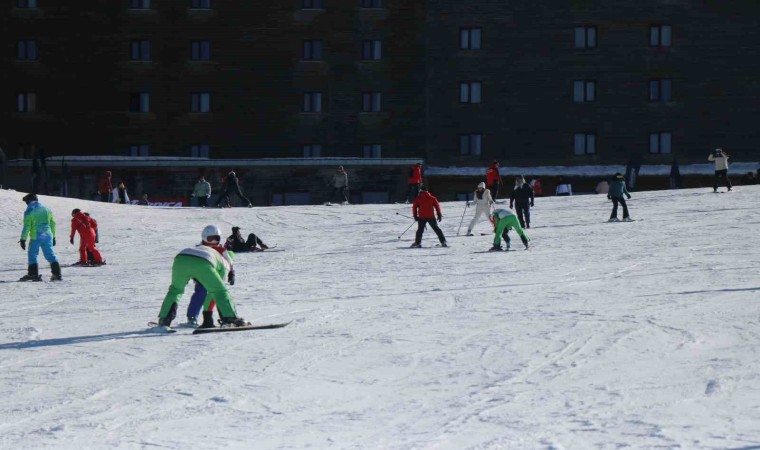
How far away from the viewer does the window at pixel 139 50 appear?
52.7 meters

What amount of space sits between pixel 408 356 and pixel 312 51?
4055cm

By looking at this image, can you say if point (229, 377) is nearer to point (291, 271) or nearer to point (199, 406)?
point (199, 406)

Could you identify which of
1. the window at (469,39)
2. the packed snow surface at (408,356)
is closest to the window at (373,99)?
the window at (469,39)

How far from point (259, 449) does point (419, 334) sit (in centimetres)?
529

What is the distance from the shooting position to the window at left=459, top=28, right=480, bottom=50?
52.0 m

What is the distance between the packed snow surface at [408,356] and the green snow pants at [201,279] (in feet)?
1.18

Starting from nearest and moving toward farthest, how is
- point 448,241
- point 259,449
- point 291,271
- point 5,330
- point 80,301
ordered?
point 259,449 < point 5,330 < point 80,301 < point 291,271 < point 448,241

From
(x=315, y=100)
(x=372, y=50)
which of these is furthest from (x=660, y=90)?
(x=315, y=100)

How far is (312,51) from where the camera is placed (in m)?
52.5

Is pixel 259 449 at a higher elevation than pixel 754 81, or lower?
lower

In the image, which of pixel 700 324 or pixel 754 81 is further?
pixel 754 81

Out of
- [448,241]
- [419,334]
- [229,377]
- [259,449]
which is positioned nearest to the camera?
[259,449]

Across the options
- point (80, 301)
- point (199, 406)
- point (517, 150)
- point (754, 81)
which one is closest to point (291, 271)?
point (80, 301)

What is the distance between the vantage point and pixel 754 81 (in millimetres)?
51562
